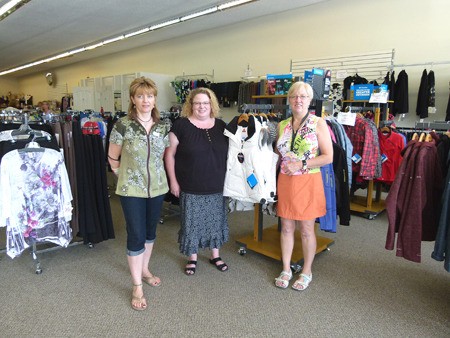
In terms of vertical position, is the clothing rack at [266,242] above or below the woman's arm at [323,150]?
below

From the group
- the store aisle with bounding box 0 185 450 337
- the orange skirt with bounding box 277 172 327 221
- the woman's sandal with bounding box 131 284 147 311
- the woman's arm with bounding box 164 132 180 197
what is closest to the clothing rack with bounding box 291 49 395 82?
the store aisle with bounding box 0 185 450 337

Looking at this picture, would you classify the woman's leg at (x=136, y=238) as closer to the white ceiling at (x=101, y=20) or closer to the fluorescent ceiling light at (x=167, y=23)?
the white ceiling at (x=101, y=20)

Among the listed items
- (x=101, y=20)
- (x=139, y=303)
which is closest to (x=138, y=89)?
(x=139, y=303)

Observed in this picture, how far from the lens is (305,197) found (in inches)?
88.7

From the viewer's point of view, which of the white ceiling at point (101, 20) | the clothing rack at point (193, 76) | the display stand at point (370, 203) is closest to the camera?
the display stand at point (370, 203)

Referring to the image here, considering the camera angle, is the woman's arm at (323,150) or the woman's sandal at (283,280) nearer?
the woman's arm at (323,150)

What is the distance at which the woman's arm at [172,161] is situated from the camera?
232 centimetres

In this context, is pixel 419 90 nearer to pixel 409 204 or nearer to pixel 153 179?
pixel 409 204

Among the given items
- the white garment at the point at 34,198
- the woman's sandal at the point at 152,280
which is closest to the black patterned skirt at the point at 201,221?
the woman's sandal at the point at 152,280

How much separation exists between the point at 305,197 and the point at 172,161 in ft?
3.29

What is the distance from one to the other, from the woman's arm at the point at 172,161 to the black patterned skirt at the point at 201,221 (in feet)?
0.31

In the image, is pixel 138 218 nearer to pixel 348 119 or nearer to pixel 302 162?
pixel 302 162

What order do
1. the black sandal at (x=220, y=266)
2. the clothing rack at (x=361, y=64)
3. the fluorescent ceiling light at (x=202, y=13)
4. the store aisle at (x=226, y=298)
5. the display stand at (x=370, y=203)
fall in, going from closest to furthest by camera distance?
the store aisle at (x=226, y=298) < the black sandal at (x=220, y=266) < the display stand at (x=370, y=203) < the clothing rack at (x=361, y=64) < the fluorescent ceiling light at (x=202, y=13)

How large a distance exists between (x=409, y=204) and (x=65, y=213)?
257cm
